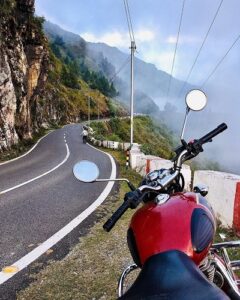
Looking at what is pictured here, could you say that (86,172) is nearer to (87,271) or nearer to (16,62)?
(87,271)

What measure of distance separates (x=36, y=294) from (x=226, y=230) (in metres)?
3.33

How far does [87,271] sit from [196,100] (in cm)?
262

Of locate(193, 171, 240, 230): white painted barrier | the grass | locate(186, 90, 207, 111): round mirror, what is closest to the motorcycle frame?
locate(186, 90, 207, 111): round mirror

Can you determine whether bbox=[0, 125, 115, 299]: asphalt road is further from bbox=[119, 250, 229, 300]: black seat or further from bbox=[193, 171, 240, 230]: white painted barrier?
bbox=[119, 250, 229, 300]: black seat

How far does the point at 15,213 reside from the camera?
7484 mm

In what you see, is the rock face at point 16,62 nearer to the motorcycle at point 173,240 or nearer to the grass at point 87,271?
the grass at point 87,271

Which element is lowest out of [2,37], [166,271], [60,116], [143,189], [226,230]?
[60,116]

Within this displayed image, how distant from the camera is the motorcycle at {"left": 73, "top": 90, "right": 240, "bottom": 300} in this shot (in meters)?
1.66

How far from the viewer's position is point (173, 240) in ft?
6.20

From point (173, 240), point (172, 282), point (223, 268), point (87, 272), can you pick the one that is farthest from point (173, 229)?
point (87, 272)

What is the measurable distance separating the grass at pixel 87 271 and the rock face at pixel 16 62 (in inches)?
702

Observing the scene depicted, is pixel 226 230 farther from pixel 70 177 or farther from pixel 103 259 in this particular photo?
pixel 70 177

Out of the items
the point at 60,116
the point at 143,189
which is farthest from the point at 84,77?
the point at 143,189

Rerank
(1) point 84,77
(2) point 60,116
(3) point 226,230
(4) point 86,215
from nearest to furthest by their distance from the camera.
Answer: (3) point 226,230, (4) point 86,215, (2) point 60,116, (1) point 84,77
